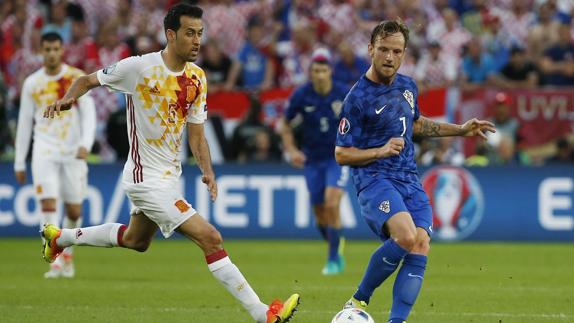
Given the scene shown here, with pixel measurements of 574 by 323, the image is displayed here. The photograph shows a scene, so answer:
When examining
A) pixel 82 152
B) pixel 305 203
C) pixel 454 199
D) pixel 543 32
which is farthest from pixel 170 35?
pixel 543 32

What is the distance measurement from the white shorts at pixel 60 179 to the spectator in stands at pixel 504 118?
27.7 feet

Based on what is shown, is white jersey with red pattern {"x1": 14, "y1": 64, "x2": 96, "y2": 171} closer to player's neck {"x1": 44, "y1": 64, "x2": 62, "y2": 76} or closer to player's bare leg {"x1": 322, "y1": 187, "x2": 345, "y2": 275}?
player's neck {"x1": 44, "y1": 64, "x2": 62, "y2": 76}

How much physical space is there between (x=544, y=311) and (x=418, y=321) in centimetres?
149

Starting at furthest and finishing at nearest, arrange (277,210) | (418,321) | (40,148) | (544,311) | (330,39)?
1. (330,39)
2. (277,210)
3. (40,148)
4. (544,311)
5. (418,321)

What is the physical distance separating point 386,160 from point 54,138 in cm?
566

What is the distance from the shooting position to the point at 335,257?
1475cm

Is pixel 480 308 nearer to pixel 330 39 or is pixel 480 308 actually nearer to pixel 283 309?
pixel 283 309

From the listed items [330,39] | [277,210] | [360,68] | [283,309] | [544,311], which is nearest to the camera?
[283,309]

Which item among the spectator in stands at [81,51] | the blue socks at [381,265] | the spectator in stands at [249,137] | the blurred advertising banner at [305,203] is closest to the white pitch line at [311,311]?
the blue socks at [381,265]

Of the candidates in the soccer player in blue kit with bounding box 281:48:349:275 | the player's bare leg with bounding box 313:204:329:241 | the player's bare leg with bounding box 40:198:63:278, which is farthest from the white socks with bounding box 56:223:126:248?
the player's bare leg with bounding box 313:204:329:241

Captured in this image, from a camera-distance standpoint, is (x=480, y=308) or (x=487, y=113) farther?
(x=487, y=113)

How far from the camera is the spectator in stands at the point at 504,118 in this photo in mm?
19703

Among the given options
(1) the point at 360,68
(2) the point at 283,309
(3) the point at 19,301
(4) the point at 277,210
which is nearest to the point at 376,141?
(2) the point at 283,309

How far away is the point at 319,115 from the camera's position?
1505 centimetres
